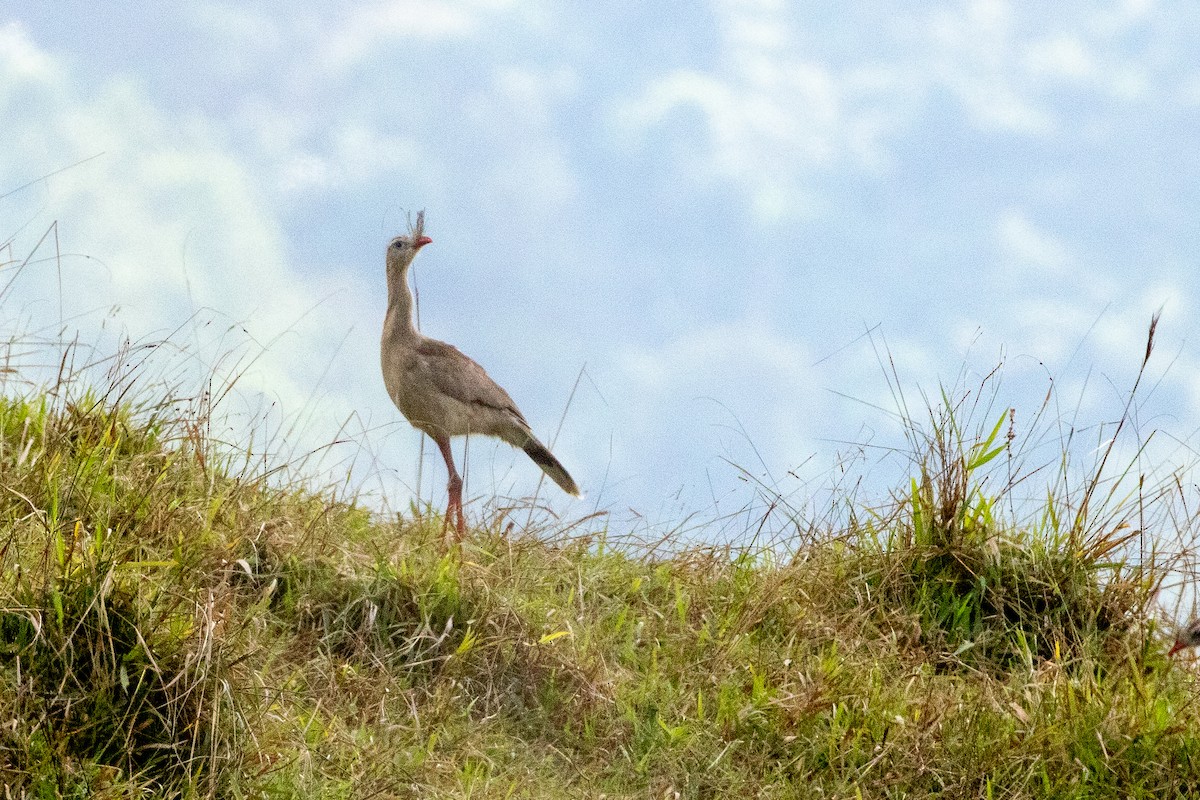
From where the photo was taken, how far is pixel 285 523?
18.1ft

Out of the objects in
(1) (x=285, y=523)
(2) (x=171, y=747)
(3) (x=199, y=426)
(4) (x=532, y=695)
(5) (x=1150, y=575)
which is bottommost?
(2) (x=171, y=747)

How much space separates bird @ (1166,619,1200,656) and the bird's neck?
525 centimetres

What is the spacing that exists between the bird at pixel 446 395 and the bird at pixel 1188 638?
14.0 feet

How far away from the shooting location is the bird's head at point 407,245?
9617 millimetres

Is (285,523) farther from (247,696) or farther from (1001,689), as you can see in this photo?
(1001,689)

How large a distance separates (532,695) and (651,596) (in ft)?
4.12

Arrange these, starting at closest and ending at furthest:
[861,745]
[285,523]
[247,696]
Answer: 1. [247,696]
2. [861,745]
3. [285,523]

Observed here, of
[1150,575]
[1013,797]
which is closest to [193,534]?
[1013,797]

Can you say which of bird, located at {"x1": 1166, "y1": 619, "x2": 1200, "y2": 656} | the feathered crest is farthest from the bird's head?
bird, located at {"x1": 1166, "y1": 619, "x2": 1200, "y2": 656}

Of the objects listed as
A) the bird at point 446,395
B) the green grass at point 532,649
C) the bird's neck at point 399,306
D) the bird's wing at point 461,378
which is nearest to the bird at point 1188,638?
the green grass at point 532,649

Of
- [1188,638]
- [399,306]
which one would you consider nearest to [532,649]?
[1188,638]

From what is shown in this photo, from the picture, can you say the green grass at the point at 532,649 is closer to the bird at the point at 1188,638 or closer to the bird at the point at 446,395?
the bird at the point at 1188,638

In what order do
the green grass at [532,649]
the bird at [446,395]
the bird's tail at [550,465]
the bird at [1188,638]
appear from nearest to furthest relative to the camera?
the green grass at [532,649] → the bird at [1188,638] → the bird at [446,395] → the bird's tail at [550,465]

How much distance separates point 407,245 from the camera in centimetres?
965
